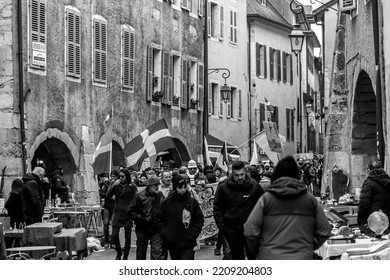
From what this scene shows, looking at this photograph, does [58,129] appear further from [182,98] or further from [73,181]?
[182,98]

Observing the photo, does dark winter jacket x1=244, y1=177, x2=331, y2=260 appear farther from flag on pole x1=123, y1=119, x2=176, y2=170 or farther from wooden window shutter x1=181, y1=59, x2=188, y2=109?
wooden window shutter x1=181, y1=59, x2=188, y2=109

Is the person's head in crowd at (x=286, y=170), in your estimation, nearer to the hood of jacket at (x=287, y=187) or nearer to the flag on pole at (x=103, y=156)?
the hood of jacket at (x=287, y=187)

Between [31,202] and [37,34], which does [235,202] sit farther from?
[37,34]

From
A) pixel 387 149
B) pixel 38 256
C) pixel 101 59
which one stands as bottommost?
pixel 38 256

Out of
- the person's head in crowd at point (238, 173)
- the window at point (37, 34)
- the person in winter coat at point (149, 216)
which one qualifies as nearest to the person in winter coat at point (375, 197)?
the person's head in crowd at point (238, 173)

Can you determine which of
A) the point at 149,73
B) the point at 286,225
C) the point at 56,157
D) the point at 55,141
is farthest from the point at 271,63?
the point at 286,225

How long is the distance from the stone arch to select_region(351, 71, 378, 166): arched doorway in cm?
661

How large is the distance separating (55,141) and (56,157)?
581 mm

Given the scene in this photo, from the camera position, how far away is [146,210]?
56.8 ft

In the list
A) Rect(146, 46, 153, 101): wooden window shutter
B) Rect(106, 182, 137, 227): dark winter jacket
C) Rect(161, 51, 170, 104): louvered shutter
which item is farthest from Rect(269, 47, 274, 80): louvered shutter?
Rect(106, 182, 137, 227): dark winter jacket

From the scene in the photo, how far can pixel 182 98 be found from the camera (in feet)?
128
